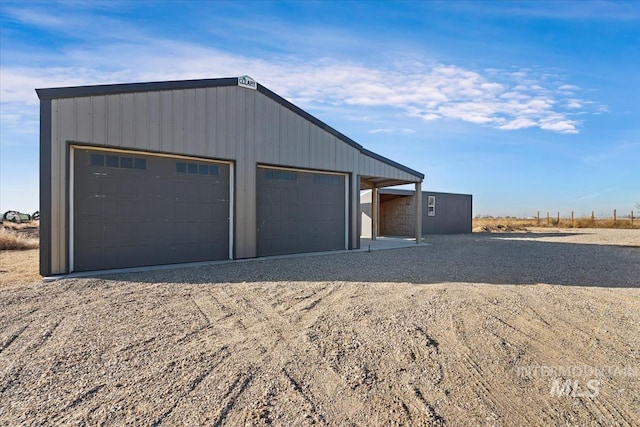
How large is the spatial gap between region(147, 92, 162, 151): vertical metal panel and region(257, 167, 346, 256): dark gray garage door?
275cm

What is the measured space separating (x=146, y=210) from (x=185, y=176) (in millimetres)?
1232

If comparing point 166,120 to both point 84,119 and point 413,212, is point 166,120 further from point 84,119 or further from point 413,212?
point 413,212

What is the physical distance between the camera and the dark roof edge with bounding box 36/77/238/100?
6.38 metres

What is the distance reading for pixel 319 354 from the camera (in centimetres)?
300

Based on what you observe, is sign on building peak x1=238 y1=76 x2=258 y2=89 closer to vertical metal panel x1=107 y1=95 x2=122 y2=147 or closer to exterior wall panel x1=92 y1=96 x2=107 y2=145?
vertical metal panel x1=107 y1=95 x2=122 y2=147

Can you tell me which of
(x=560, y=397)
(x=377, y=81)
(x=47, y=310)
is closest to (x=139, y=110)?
(x=47, y=310)

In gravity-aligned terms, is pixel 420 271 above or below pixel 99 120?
below

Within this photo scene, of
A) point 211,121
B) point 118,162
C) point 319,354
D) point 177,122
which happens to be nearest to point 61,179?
point 118,162

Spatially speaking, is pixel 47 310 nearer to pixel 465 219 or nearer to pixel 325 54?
pixel 325 54

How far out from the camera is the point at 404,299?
488 centimetres

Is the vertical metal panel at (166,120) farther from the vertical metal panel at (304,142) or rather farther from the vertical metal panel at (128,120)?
the vertical metal panel at (304,142)

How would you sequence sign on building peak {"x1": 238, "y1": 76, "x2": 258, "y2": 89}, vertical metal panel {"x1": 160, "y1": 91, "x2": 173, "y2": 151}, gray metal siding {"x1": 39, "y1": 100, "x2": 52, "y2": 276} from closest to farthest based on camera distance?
gray metal siding {"x1": 39, "y1": 100, "x2": 52, "y2": 276}
vertical metal panel {"x1": 160, "y1": 91, "x2": 173, "y2": 151}
sign on building peak {"x1": 238, "y1": 76, "x2": 258, "y2": 89}

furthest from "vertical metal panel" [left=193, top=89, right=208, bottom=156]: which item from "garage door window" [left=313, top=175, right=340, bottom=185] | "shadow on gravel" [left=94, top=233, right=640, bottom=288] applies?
"garage door window" [left=313, top=175, right=340, bottom=185]

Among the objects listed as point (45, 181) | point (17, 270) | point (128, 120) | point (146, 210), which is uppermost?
point (128, 120)
